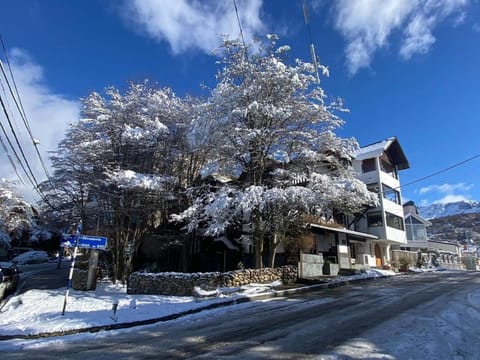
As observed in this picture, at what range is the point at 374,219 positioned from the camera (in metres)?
33.5

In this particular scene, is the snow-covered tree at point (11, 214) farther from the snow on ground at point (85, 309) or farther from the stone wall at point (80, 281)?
the snow on ground at point (85, 309)

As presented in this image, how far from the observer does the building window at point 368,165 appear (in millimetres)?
33906

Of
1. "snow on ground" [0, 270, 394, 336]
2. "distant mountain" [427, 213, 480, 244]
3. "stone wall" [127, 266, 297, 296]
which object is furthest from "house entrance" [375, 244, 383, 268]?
"distant mountain" [427, 213, 480, 244]

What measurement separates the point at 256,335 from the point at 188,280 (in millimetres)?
8583

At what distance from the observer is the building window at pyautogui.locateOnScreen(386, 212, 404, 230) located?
33916mm

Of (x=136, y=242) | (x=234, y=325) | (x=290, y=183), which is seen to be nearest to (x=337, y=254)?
(x=290, y=183)

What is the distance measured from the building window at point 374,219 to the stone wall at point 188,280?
19666 mm

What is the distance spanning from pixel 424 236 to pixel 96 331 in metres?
41.9

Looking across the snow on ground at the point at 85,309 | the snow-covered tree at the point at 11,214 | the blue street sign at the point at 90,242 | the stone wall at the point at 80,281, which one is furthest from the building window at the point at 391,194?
the snow-covered tree at the point at 11,214

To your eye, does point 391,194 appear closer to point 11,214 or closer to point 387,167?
point 387,167

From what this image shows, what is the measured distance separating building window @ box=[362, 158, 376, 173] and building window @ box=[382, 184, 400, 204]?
6.79 feet

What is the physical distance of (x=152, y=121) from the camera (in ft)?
66.5

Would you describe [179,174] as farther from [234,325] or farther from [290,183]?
[234,325]

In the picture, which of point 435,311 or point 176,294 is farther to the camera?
point 176,294
